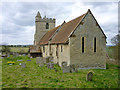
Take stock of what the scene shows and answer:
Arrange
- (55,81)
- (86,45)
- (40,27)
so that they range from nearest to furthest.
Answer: (55,81)
(86,45)
(40,27)

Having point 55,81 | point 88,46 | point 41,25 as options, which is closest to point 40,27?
point 41,25

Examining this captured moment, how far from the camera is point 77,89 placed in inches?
290

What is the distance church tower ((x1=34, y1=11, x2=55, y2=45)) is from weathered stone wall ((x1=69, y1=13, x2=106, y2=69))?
19004 mm

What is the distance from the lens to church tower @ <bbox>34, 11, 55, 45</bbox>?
31000mm

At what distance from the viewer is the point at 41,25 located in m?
31.2

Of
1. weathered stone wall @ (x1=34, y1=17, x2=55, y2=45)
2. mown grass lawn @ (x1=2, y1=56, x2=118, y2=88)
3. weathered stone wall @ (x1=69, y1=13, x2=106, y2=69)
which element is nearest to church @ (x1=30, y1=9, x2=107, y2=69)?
weathered stone wall @ (x1=69, y1=13, x2=106, y2=69)

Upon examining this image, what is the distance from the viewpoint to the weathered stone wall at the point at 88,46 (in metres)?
13.5

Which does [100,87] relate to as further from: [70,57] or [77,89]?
[70,57]

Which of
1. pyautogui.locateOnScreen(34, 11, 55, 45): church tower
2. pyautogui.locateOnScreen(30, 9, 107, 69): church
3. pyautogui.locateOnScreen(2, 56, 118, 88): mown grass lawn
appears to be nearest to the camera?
pyautogui.locateOnScreen(2, 56, 118, 88): mown grass lawn

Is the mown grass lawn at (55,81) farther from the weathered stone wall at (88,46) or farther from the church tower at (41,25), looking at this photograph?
the church tower at (41,25)

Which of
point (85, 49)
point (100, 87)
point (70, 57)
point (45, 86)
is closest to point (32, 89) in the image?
point (45, 86)

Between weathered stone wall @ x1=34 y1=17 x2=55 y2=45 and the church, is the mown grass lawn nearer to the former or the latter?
the church

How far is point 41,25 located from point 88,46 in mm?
20360

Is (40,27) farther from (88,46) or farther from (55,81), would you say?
(55,81)
